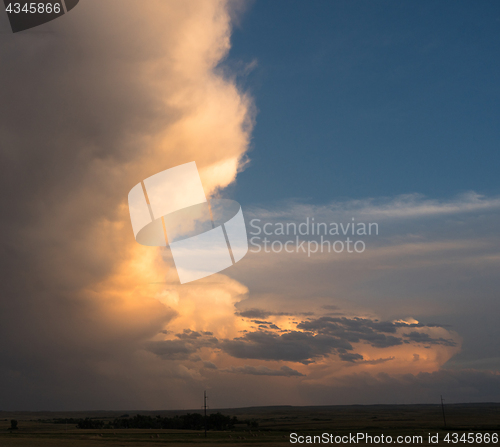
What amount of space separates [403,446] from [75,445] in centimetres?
6422

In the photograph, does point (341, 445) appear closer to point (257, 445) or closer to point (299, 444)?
point (299, 444)

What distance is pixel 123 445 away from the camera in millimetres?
84938

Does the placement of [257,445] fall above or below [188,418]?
above

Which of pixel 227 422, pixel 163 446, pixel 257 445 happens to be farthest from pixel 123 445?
pixel 227 422

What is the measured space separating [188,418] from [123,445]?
290ft

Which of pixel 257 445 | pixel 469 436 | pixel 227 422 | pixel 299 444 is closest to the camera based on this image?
pixel 257 445

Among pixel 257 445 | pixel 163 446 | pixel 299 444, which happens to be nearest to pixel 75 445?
pixel 163 446

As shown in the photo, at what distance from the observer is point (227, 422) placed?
161375mm

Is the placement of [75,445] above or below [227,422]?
above

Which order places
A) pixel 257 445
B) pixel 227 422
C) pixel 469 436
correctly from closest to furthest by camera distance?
pixel 257 445
pixel 469 436
pixel 227 422

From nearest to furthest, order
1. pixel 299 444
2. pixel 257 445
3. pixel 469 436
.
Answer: pixel 257 445, pixel 299 444, pixel 469 436

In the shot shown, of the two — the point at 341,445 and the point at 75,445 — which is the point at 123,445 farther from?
the point at 341,445

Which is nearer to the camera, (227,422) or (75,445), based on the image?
(75,445)

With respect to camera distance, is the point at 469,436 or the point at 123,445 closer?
the point at 123,445
